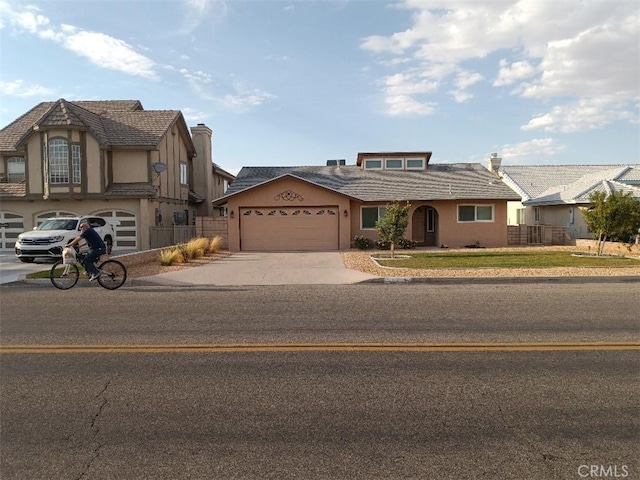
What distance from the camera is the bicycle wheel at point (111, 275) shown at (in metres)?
11.5

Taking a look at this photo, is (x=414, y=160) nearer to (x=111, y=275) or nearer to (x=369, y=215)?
(x=369, y=215)

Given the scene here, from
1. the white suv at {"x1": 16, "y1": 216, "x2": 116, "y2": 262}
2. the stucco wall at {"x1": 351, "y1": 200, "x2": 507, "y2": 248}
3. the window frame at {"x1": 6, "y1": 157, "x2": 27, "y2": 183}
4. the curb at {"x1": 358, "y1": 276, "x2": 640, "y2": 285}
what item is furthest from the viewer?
the window frame at {"x1": 6, "y1": 157, "x2": 27, "y2": 183}

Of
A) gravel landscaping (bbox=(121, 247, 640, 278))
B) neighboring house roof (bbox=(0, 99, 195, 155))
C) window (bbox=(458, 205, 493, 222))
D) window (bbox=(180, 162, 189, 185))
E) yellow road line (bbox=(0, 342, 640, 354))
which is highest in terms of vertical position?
neighboring house roof (bbox=(0, 99, 195, 155))

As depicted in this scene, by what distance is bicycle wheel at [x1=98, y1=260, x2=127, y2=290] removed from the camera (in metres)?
11.5

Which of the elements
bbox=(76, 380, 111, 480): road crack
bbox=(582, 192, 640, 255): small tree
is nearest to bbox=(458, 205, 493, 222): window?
bbox=(582, 192, 640, 255): small tree

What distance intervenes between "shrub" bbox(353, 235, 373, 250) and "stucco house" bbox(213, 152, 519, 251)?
1.73 ft

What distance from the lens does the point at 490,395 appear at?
434cm

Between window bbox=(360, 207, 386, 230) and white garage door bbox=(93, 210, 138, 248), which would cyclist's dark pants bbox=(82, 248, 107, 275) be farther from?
window bbox=(360, 207, 386, 230)

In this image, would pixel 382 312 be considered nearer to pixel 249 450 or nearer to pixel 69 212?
pixel 249 450

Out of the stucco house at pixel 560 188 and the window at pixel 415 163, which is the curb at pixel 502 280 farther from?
the window at pixel 415 163

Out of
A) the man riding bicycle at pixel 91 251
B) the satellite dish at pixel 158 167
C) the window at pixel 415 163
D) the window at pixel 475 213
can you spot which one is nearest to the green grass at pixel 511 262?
the window at pixel 475 213

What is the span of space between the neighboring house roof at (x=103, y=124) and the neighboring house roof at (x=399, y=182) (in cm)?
515

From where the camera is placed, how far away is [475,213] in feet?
82.3

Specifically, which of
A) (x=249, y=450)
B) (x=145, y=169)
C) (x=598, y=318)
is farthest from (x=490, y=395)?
(x=145, y=169)
